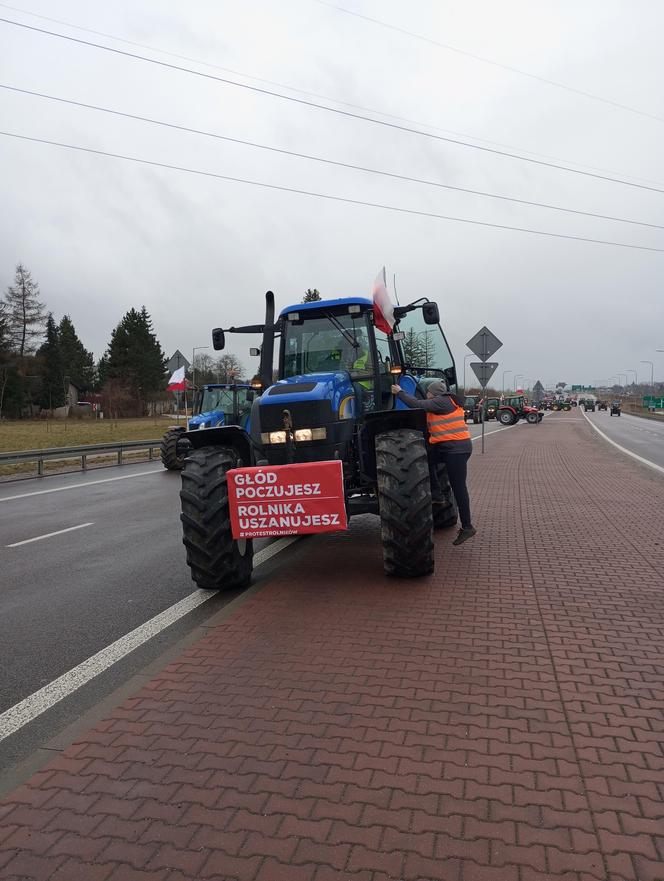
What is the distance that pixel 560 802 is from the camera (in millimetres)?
2705

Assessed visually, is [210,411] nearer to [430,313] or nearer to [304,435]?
[430,313]

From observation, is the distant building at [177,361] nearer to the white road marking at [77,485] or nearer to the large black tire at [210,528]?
the white road marking at [77,485]

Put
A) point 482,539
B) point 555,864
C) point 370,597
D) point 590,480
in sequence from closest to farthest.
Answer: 1. point 555,864
2. point 370,597
3. point 482,539
4. point 590,480

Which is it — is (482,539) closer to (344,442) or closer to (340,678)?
(344,442)

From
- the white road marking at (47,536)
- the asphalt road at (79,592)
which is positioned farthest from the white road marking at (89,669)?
the white road marking at (47,536)

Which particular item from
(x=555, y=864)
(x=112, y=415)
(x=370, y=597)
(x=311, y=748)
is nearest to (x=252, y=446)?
(x=370, y=597)

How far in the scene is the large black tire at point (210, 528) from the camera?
18.8 ft

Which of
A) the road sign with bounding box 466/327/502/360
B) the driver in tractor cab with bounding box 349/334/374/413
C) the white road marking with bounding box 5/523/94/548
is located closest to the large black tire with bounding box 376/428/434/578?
the driver in tractor cab with bounding box 349/334/374/413

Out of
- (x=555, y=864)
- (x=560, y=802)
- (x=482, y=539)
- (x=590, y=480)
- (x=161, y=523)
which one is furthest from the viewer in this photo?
(x=590, y=480)

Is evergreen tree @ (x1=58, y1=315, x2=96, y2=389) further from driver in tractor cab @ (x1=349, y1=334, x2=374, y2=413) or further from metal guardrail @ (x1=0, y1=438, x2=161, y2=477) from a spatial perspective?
driver in tractor cab @ (x1=349, y1=334, x2=374, y2=413)

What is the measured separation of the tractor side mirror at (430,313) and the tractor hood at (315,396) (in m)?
1.26

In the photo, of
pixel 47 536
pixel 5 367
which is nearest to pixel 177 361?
pixel 47 536

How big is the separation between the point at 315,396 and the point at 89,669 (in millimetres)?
2961

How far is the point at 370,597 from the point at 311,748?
242 centimetres
